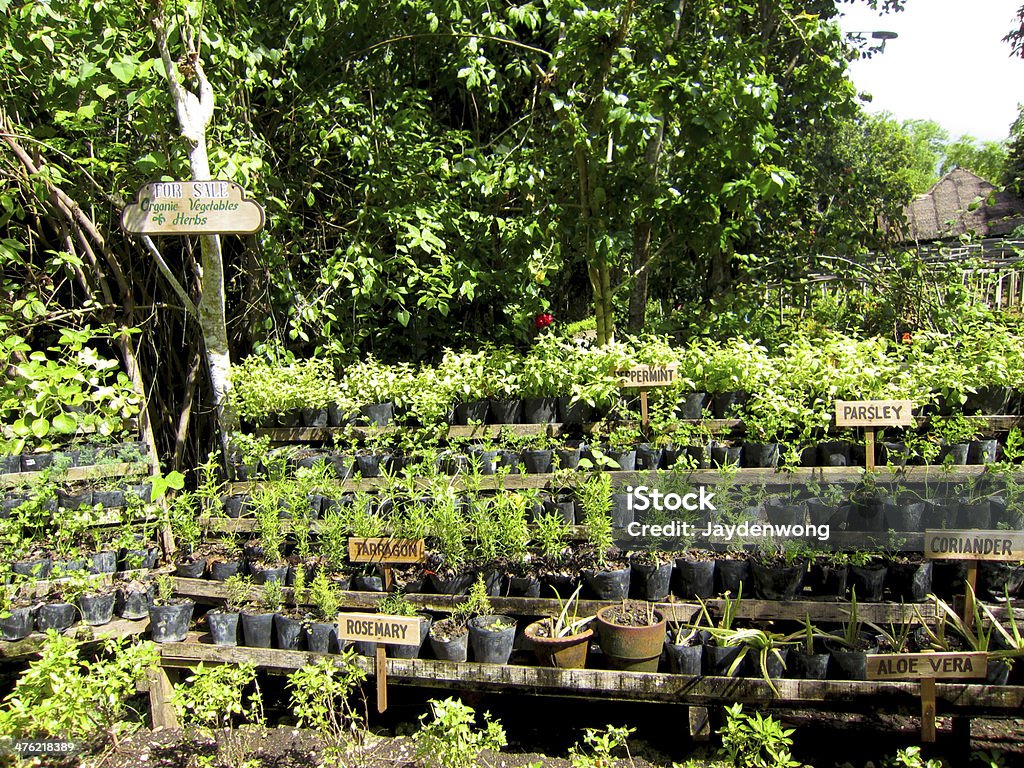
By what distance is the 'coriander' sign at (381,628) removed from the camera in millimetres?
2393

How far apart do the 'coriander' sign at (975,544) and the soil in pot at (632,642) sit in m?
0.88

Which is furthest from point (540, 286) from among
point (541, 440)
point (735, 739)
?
point (735, 739)

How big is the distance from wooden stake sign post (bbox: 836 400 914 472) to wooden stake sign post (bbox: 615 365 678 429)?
2.22 feet

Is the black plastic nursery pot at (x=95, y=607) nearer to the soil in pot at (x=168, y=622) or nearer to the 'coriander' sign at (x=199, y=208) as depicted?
the soil in pot at (x=168, y=622)

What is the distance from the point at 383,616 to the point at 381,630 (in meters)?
0.04

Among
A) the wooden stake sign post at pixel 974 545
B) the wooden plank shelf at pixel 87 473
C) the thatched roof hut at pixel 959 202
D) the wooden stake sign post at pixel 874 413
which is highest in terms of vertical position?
the thatched roof hut at pixel 959 202

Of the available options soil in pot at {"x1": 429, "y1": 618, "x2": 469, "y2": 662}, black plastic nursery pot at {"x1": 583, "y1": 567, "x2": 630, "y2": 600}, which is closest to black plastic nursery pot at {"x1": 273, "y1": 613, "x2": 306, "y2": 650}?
soil in pot at {"x1": 429, "y1": 618, "x2": 469, "y2": 662}

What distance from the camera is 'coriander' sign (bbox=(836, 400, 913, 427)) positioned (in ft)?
8.82

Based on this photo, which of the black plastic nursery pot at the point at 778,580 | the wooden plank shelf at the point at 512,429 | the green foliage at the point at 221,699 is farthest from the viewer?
the wooden plank shelf at the point at 512,429

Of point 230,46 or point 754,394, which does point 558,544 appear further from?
point 230,46

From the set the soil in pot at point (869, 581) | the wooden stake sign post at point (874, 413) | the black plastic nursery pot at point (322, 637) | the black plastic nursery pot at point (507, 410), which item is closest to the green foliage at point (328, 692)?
the black plastic nursery pot at point (322, 637)

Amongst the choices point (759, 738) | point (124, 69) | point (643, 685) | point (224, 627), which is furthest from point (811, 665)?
point (124, 69)

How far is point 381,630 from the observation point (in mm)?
2416

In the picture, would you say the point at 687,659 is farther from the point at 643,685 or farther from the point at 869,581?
the point at 869,581
